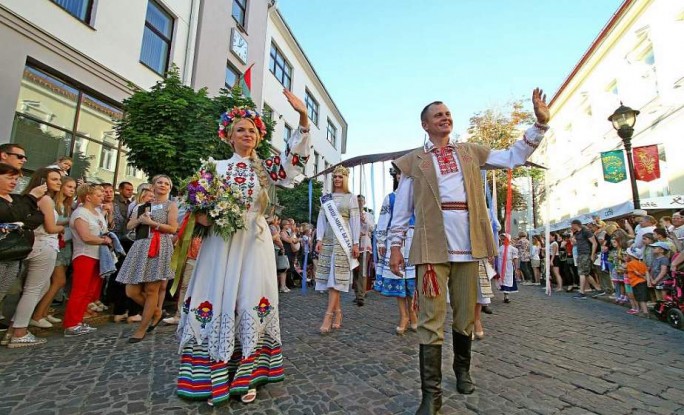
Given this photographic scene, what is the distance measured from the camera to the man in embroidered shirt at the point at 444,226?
7.69 ft

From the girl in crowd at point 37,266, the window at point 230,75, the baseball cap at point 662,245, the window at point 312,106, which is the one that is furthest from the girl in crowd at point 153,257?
the window at point 312,106

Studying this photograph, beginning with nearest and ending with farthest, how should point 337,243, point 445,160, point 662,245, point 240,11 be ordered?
point 445,160
point 337,243
point 662,245
point 240,11

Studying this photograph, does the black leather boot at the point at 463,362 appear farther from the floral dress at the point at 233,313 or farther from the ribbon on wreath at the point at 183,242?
the ribbon on wreath at the point at 183,242

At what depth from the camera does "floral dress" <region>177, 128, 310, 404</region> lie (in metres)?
2.40

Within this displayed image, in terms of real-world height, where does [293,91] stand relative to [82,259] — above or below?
above

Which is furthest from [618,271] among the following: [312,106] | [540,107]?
[312,106]

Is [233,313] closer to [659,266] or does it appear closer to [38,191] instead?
[38,191]

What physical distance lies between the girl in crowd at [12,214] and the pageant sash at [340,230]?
10.9 ft

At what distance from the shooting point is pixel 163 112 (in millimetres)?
7406

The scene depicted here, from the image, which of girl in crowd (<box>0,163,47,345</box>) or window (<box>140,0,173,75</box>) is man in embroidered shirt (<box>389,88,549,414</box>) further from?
window (<box>140,0,173,75</box>)

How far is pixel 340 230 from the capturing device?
496cm

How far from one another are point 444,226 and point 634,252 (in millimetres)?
7112

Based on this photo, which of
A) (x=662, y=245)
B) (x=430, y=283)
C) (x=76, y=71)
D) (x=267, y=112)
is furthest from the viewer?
(x=267, y=112)

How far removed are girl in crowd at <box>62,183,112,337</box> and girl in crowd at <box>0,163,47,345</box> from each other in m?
0.46
